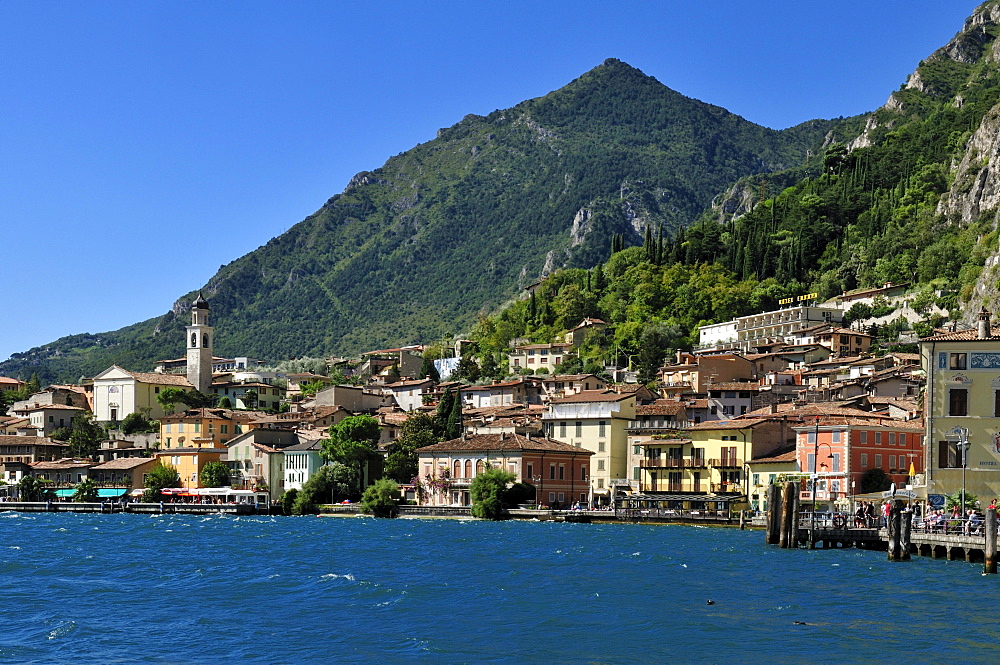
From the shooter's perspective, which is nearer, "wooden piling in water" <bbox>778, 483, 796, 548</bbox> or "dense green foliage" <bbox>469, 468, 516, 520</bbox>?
"wooden piling in water" <bbox>778, 483, 796, 548</bbox>

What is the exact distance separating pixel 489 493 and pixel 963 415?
3560cm

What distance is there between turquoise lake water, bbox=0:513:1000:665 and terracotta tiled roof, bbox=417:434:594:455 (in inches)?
1192

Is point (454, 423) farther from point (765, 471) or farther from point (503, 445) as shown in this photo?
point (765, 471)

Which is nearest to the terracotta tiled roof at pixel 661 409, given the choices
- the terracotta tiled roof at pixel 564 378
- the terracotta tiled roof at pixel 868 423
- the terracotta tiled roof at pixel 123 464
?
the terracotta tiled roof at pixel 868 423

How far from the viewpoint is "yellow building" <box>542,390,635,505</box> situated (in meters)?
95.6

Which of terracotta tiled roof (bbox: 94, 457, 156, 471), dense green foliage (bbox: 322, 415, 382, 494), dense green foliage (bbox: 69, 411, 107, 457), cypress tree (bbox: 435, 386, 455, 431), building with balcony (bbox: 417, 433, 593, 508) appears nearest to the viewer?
building with balcony (bbox: 417, 433, 593, 508)

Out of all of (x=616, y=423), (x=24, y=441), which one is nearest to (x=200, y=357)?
(x=24, y=441)

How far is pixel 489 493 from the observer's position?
285 feet

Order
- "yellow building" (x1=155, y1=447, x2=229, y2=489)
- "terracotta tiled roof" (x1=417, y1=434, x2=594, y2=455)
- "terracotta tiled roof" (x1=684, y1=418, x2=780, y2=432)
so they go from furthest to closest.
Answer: "yellow building" (x1=155, y1=447, x2=229, y2=489), "terracotta tiled roof" (x1=417, y1=434, x2=594, y2=455), "terracotta tiled roof" (x1=684, y1=418, x2=780, y2=432)

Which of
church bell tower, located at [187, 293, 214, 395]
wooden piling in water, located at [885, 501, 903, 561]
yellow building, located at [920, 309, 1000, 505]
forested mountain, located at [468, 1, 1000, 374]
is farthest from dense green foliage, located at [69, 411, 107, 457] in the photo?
wooden piling in water, located at [885, 501, 903, 561]

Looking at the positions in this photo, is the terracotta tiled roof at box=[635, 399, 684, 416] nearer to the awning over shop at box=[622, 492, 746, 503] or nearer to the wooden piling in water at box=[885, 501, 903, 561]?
the awning over shop at box=[622, 492, 746, 503]

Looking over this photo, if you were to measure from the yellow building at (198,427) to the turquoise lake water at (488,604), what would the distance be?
209 feet

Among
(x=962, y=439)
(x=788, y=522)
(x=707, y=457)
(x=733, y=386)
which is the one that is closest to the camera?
(x=788, y=522)

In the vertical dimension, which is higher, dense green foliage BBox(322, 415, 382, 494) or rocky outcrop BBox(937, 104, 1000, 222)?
rocky outcrop BBox(937, 104, 1000, 222)
